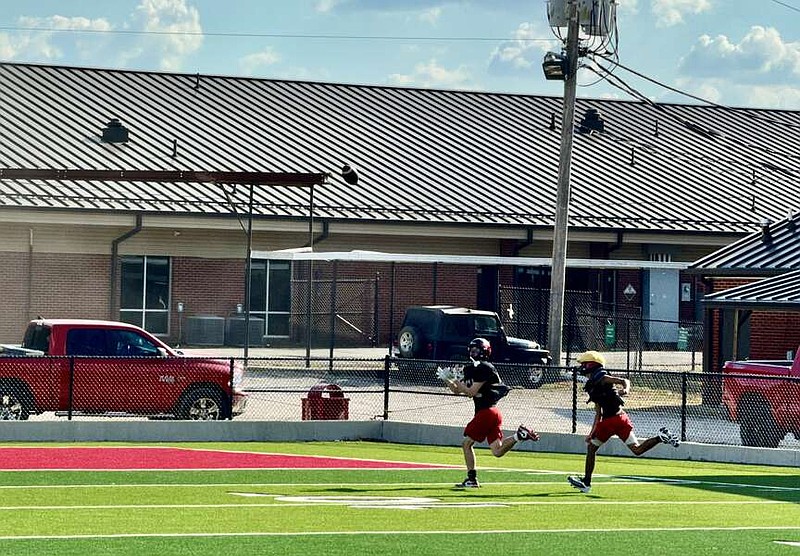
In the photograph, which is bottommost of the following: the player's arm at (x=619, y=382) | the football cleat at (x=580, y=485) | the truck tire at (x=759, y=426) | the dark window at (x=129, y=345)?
the football cleat at (x=580, y=485)

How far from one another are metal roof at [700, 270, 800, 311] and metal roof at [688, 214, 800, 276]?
1357 millimetres

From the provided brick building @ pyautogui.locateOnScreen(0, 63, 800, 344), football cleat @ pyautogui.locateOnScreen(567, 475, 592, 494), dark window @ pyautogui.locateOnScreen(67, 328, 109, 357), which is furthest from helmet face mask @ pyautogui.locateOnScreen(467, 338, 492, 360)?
brick building @ pyautogui.locateOnScreen(0, 63, 800, 344)

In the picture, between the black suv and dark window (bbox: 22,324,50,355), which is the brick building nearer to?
the black suv

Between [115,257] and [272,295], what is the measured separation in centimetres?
506

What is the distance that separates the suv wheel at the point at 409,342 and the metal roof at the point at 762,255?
6.62 m

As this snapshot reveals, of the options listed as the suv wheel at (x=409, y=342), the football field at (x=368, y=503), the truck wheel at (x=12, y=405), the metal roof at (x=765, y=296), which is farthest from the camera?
the suv wheel at (x=409, y=342)

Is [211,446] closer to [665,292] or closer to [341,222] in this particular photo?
[341,222]

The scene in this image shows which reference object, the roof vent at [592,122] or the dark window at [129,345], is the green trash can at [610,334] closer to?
the roof vent at [592,122]

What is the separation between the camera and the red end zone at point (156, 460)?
20109 millimetres

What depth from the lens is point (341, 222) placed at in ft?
152

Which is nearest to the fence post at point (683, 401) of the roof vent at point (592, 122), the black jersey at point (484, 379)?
the black jersey at point (484, 379)

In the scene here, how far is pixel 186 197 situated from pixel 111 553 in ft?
109

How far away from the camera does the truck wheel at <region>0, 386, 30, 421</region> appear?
77.6ft

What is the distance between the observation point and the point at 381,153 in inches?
2032
